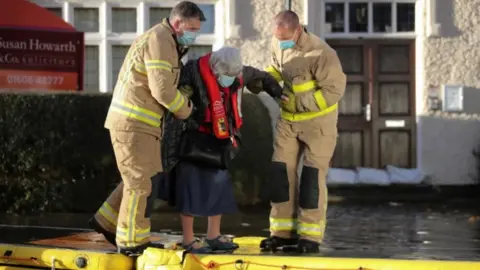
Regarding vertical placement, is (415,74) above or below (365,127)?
above

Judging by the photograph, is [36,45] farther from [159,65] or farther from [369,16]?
[159,65]

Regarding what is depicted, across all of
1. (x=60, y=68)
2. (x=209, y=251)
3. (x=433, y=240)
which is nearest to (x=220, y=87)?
(x=209, y=251)

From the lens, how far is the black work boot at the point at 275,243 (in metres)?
6.04

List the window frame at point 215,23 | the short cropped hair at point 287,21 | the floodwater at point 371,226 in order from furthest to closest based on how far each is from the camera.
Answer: the window frame at point 215,23, the floodwater at point 371,226, the short cropped hair at point 287,21

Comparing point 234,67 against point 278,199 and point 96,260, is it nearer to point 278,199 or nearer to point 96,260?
point 278,199

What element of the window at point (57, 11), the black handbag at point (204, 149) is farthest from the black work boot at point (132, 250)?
the window at point (57, 11)

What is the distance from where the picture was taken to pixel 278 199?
238 inches

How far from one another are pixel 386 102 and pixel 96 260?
8.57m

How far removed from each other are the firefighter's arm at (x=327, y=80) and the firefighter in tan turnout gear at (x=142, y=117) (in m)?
0.92

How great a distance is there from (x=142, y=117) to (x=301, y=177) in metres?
1.22

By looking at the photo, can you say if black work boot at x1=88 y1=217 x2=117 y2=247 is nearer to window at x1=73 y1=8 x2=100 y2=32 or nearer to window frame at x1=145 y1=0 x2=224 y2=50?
window frame at x1=145 y1=0 x2=224 y2=50

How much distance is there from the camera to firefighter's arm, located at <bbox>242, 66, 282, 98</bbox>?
20.0 ft

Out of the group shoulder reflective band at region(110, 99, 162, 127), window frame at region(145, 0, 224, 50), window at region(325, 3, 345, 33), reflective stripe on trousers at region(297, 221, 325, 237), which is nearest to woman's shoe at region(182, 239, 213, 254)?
reflective stripe on trousers at region(297, 221, 325, 237)

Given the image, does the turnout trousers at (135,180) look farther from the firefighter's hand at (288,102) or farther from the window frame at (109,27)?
the window frame at (109,27)
